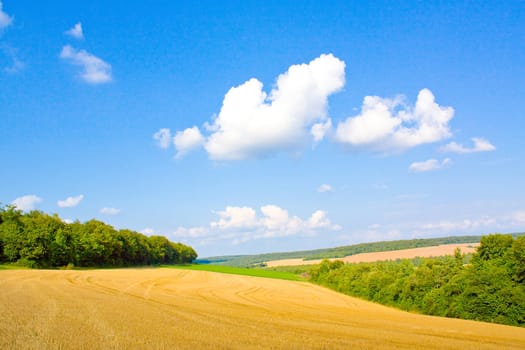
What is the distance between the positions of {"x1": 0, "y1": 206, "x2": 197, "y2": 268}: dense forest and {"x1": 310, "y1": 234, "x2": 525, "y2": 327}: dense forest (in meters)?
65.1

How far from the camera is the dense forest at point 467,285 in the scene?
1757 inches

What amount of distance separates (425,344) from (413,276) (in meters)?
44.7

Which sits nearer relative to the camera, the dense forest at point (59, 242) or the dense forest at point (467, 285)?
the dense forest at point (467, 285)

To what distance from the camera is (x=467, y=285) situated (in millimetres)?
48625

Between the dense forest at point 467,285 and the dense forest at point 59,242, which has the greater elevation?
the dense forest at point 59,242

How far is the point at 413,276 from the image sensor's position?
6009 centimetres

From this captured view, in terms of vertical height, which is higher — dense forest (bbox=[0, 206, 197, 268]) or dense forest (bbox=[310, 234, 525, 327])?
dense forest (bbox=[0, 206, 197, 268])

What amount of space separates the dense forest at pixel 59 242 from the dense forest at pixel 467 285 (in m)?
65.1

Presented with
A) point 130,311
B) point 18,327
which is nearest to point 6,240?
point 130,311

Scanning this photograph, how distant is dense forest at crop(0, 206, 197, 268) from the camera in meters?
84.3

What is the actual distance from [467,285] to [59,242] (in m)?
80.5

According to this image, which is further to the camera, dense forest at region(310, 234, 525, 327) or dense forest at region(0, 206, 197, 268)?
dense forest at region(0, 206, 197, 268)

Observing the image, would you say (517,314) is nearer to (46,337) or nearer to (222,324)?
(222,324)

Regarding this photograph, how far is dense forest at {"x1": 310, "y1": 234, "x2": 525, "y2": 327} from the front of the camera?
44.6 m
